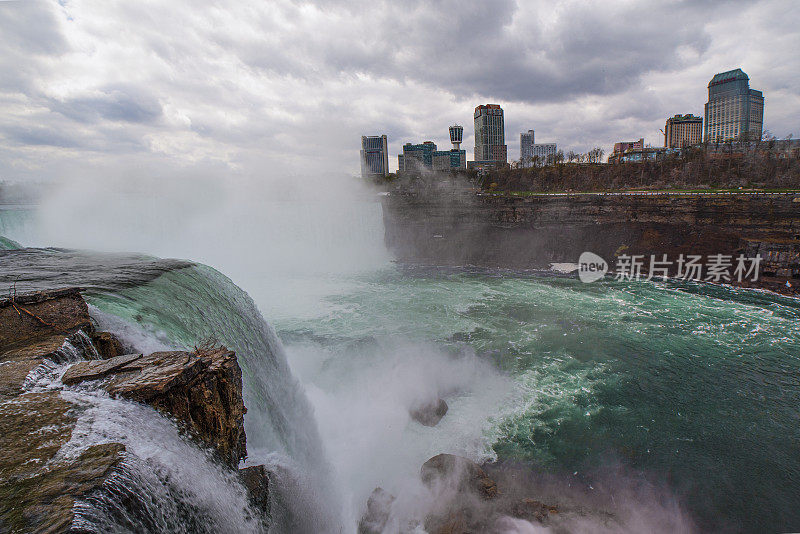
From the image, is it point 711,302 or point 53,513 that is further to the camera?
point 711,302

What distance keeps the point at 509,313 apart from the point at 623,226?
698 inches

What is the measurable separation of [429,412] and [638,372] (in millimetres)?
7628

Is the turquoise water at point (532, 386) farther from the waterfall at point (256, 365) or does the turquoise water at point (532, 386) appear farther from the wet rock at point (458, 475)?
the wet rock at point (458, 475)

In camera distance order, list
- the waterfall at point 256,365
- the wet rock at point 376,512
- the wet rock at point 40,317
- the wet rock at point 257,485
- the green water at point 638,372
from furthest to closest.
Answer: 1. the green water at point 638,372
2. the wet rock at point 376,512
3. the waterfall at point 256,365
4. the wet rock at point 40,317
5. the wet rock at point 257,485

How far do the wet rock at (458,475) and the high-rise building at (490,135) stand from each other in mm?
127165

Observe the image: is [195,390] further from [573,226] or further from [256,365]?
[573,226]

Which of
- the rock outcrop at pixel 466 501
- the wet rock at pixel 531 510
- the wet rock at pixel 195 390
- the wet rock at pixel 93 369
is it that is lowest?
the wet rock at pixel 531 510

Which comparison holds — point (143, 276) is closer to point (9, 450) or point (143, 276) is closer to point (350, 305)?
point (9, 450)

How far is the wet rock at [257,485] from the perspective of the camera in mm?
4035

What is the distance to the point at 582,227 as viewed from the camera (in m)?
29.8

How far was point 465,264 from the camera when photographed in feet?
99.7

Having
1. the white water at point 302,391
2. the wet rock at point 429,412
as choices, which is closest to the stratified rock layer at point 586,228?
the white water at point 302,391

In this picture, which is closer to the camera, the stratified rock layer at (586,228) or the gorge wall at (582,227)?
the stratified rock layer at (586,228)

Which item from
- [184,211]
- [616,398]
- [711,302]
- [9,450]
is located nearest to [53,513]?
[9,450]
